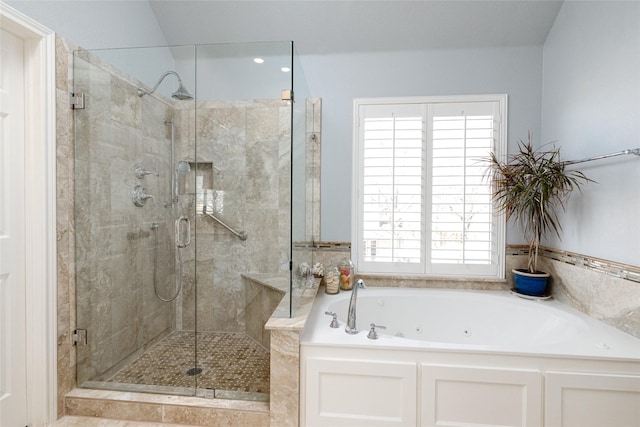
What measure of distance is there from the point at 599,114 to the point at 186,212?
104 inches

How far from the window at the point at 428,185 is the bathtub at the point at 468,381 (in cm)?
91

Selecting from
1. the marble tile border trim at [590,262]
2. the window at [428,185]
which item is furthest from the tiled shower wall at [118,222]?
the marble tile border trim at [590,262]

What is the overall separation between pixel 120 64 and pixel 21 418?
82.4 inches

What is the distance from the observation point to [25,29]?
1554 mm

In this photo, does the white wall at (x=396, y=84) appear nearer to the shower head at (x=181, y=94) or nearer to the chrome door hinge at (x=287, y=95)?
the chrome door hinge at (x=287, y=95)

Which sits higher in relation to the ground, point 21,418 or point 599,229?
point 599,229

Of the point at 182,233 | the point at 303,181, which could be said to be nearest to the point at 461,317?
the point at 303,181

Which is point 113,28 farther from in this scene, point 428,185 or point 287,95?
point 428,185

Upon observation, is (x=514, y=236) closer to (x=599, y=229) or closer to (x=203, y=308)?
(x=599, y=229)

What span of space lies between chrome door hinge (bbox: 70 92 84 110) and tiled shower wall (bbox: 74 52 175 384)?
0.02m

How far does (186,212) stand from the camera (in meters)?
2.07

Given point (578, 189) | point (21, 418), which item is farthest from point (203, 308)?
point (578, 189)

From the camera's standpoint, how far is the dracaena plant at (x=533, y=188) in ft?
6.88

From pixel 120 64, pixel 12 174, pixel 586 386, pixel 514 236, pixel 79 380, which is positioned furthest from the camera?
pixel 514 236
